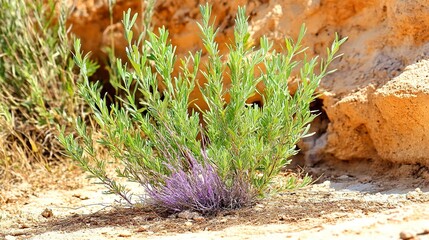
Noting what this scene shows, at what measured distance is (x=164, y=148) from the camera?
4.51 meters

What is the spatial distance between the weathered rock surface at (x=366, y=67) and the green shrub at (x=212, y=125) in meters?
0.65

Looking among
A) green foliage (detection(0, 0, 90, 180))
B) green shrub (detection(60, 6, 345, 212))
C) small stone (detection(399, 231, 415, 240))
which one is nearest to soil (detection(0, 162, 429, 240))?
small stone (detection(399, 231, 415, 240))

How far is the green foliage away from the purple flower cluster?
1.91 meters

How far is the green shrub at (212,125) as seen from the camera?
4184mm

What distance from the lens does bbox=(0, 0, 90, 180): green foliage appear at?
241 inches

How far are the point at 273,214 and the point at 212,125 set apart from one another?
61 cm

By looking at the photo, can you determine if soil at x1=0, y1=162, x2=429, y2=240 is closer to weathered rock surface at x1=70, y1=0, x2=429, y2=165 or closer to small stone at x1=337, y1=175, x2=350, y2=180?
small stone at x1=337, y1=175, x2=350, y2=180

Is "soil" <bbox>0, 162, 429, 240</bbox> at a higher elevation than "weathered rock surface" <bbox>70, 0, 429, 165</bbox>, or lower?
lower

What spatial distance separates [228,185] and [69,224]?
945mm

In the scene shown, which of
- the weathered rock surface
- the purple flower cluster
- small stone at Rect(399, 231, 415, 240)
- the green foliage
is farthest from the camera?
the green foliage

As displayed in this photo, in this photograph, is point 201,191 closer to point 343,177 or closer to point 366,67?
point 343,177

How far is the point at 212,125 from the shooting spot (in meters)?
4.38

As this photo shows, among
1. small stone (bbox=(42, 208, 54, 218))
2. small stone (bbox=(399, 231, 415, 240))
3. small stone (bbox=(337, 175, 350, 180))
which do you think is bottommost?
small stone (bbox=(399, 231, 415, 240))

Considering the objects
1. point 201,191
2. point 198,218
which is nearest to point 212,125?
point 201,191
